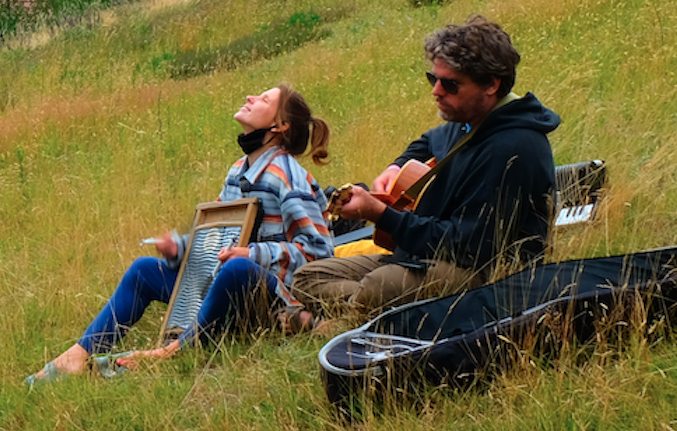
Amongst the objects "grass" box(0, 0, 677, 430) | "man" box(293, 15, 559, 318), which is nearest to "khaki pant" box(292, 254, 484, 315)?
"man" box(293, 15, 559, 318)

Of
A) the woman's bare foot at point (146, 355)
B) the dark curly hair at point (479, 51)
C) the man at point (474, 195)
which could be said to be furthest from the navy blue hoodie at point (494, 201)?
the woman's bare foot at point (146, 355)

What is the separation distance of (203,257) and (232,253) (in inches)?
13.4

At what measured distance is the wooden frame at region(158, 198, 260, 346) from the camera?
4242 mm

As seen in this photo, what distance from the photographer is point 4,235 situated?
711 centimetres

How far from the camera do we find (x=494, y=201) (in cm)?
374

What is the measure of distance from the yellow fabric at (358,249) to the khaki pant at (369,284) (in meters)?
0.43

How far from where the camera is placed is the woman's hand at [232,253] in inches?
161

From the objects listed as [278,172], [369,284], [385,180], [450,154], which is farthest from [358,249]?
[450,154]

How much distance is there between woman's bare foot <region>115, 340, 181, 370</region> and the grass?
0.20 feet

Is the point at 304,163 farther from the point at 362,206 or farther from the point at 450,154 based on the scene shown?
the point at 362,206

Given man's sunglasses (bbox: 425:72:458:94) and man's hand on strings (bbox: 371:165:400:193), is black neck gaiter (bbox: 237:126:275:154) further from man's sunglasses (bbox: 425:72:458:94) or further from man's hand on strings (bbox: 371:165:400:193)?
man's sunglasses (bbox: 425:72:458:94)

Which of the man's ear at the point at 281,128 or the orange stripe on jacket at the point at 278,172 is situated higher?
the man's ear at the point at 281,128

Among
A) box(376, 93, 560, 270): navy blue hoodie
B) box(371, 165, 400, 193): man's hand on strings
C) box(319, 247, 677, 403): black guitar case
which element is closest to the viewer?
box(319, 247, 677, 403): black guitar case

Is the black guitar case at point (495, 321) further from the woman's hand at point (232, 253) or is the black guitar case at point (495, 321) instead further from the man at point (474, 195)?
the woman's hand at point (232, 253)
